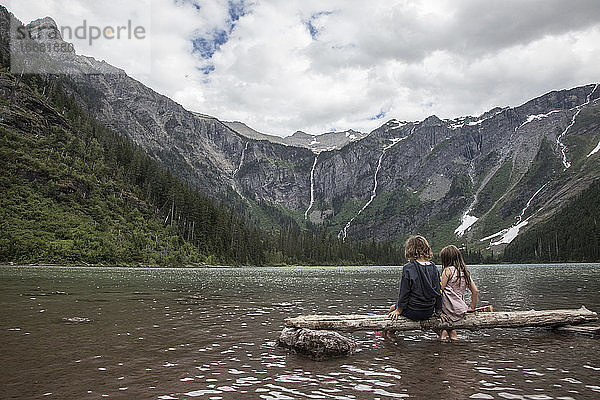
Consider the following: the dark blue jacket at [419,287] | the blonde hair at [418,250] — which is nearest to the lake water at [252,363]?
the dark blue jacket at [419,287]

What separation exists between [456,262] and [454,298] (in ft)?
4.50

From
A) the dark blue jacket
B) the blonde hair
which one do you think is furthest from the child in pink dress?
the blonde hair

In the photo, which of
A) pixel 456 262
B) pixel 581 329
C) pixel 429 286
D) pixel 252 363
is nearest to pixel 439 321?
pixel 429 286

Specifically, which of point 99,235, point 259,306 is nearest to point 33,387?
point 259,306

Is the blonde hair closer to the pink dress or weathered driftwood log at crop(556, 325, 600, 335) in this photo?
the pink dress

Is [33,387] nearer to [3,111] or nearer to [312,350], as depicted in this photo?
[312,350]

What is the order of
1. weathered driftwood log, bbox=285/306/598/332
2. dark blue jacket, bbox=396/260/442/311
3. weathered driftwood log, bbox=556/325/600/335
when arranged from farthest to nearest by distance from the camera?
weathered driftwood log, bbox=556/325/600/335 → weathered driftwood log, bbox=285/306/598/332 → dark blue jacket, bbox=396/260/442/311

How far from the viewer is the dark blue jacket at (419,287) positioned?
14414 millimetres

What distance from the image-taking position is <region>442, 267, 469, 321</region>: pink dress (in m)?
15.3

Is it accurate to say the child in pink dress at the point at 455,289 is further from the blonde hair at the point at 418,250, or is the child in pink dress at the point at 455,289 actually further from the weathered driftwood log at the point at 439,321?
the blonde hair at the point at 418,250

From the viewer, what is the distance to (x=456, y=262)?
610 inches

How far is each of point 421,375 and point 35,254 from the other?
299 feet

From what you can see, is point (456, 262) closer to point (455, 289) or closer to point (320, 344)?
point (455, 289)

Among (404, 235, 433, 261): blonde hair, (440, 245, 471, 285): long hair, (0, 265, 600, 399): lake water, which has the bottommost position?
(0, 265, 600, 399): lake water
